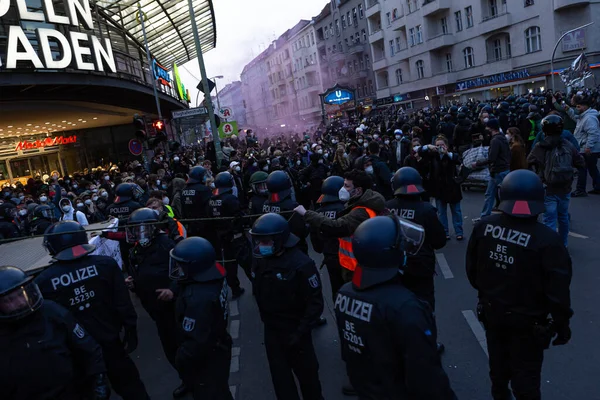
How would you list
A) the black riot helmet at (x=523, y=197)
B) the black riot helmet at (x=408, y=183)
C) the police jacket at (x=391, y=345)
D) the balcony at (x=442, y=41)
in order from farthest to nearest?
the balcony at (x=442, y=41) → the black riot helmet at (x=408, y=183) → the black riot helmet at (x=523, y=197) → the police jacket at (x=391, y=345)

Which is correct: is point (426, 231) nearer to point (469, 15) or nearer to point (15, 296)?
point (15, 296)

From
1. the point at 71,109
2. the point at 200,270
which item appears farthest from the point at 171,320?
the point at 71,109

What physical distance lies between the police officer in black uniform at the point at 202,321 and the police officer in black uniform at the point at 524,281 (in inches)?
78.9

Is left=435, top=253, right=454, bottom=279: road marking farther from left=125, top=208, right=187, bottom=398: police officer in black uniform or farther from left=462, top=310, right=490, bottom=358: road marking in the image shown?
left=125, top=208, right=187, bottom=398: police officer in black uniform

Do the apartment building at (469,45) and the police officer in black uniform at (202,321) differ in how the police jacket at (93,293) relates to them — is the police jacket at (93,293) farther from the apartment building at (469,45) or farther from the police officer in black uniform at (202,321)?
the apartment building at (469,45)

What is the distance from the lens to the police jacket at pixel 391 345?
84.2 inches

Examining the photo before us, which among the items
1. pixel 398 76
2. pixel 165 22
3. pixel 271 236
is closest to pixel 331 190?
pixel 271 236

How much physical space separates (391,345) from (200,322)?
152 cm

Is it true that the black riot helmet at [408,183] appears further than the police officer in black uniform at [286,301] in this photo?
Yes

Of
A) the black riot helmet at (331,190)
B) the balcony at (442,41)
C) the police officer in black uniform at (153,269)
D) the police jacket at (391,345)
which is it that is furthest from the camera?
→ the balcony at (442,41)

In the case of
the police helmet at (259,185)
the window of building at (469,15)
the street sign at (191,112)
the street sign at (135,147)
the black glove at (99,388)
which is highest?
the window of building at (469,15)

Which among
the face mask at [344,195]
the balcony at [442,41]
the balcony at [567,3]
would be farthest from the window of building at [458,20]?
the face mask at [344,195]

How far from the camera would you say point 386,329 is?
7.22 feet

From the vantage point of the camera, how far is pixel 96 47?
14.5 metres
